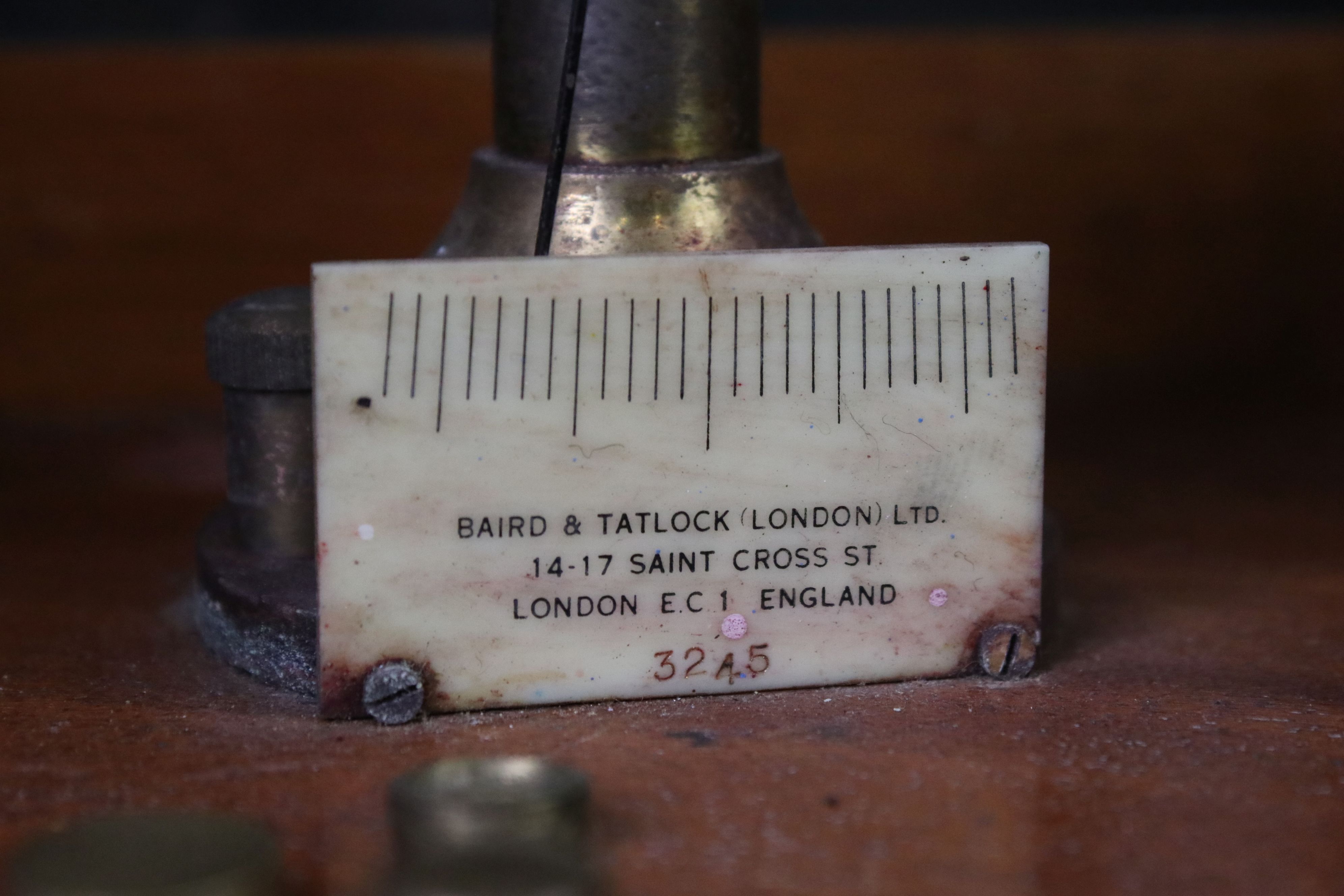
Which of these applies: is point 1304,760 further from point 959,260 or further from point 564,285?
point 564,285

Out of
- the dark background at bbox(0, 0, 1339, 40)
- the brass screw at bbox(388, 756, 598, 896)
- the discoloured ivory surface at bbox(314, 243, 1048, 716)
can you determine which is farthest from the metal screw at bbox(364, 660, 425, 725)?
the dark background at bbox(0, 0, 1339, 40)

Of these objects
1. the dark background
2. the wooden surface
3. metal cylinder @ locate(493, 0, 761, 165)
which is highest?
the dark background

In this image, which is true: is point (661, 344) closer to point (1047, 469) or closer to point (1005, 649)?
point (1005, 649)

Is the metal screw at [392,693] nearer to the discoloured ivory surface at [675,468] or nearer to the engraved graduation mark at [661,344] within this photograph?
the discoloured ivory surface at [675,468]

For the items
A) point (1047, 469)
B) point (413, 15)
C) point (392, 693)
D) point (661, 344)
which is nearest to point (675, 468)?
point (661, 344)

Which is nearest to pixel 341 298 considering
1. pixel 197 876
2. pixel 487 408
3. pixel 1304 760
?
pixel 487 408

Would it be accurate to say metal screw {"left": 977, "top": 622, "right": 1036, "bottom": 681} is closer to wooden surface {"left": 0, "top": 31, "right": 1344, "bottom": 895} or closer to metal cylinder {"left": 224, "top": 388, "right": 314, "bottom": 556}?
wooden surface {"left": 0, "top": 31, "right": 1344, "bottom": 895}

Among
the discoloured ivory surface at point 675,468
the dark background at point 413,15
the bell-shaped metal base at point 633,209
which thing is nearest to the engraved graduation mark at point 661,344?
the discoloured ivory surface at point 675,468
